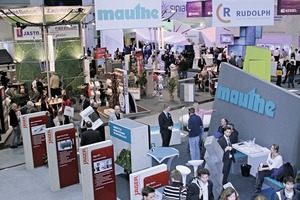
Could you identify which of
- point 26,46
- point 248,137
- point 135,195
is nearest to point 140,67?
point 26,46

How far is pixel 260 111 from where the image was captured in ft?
29.0

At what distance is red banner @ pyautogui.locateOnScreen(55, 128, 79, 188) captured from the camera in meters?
8.33

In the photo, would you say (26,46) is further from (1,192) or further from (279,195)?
(279,195)

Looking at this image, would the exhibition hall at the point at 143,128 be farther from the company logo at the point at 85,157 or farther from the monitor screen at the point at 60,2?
the monitor screen at the point at 60,2

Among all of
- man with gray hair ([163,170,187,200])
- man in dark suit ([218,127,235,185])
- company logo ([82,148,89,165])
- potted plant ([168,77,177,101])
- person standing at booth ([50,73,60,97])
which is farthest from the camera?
potted plant ([168,77,177,101])

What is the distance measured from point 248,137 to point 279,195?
346 cm

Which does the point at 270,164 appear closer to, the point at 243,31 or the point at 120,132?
the point at 120,132

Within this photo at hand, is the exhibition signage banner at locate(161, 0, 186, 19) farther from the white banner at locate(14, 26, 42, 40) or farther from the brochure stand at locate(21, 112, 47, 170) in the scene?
the brochure stand at locate(21, 112, 47, 170)

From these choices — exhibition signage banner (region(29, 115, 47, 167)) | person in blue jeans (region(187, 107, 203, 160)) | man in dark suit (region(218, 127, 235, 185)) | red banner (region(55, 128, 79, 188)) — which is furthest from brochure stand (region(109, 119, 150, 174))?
exhibition signage banner (region(29, 115, 47, 167))

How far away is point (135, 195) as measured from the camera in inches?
234

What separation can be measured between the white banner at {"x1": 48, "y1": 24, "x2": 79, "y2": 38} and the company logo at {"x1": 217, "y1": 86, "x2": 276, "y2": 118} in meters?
8.79

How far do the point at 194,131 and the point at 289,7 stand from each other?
37.1 feet

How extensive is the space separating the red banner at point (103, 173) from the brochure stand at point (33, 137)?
284cm

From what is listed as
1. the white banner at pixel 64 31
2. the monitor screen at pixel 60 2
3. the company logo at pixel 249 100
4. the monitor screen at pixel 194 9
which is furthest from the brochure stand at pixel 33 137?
the monitor screen at pixel 194 9
